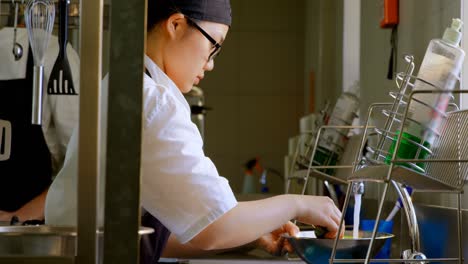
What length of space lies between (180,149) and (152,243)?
36cm

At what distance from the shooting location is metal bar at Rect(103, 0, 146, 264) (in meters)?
0.93

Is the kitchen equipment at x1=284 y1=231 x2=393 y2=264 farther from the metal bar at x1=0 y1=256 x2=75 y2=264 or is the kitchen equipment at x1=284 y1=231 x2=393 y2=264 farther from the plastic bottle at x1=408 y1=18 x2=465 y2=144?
the metal bar at x1=0 y1=256 x2=75 y2=264

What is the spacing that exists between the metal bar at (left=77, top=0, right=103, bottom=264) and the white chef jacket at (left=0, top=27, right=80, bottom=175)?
1800mm

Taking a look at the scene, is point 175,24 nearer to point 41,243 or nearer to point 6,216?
point 41,243

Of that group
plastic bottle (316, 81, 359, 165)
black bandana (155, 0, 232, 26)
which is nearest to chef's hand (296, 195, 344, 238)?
black bandana (155, 0, 232, 26)

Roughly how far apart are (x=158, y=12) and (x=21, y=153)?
1.24 m

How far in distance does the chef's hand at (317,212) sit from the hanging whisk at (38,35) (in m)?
0.55

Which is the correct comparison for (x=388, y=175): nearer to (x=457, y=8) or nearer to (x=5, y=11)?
(x=457, y=8)

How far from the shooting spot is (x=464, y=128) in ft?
7.63

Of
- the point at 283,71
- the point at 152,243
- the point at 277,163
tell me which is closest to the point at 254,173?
the point at 277,163

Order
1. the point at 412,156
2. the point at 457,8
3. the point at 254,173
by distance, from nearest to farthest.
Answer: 1. the point at 412,156
2. the point at 457,8
3. the point at 254,173

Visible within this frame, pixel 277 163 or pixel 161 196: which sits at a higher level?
pixel 161 196

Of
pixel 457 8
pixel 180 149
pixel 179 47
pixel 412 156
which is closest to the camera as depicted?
pixel 180 149

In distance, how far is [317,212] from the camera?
5.51 feet
